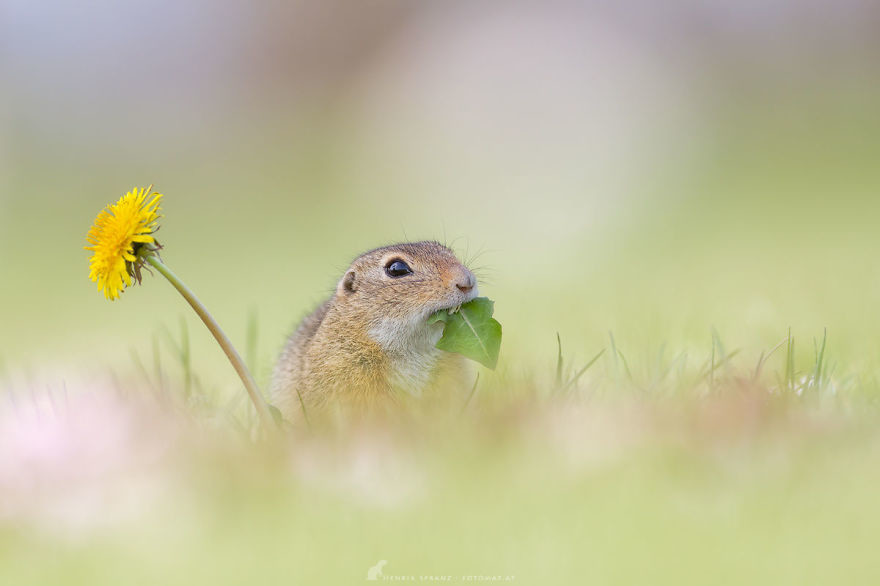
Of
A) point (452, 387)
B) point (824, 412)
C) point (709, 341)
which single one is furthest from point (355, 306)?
point (709, 341)

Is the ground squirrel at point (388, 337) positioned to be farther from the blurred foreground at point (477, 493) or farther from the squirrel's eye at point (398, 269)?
the blurred foreground at point (477, 493)

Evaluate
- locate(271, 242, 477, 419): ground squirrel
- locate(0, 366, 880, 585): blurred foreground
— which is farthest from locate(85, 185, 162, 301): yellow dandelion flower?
locate(271, 242, 477, 419): ground squirrel

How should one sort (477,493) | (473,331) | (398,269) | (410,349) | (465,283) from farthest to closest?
(398,269)
(410,349)
(465,283)
(473,331)
(477,493)

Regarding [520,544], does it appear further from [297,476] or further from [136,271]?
[136,271]

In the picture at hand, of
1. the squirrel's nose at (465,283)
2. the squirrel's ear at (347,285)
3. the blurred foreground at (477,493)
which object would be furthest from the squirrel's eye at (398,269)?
the blurred foreground at (477,493)

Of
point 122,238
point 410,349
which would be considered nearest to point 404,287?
point 410,349

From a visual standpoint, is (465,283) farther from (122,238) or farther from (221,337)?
(122,238)
